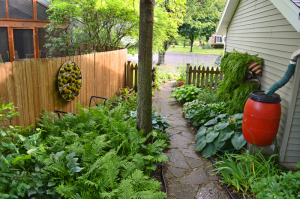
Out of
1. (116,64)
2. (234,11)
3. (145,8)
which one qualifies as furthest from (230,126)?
(234,11)

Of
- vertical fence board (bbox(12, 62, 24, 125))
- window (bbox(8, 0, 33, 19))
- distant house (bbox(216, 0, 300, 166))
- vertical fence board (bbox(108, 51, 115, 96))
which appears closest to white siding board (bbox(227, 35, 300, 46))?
distant house (bbox(216, 0, 300, 166))

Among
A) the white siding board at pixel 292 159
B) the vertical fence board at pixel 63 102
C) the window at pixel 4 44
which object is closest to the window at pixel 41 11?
the window at pixel 4 44

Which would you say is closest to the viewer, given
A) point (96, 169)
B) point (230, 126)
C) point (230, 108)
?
point (96, 169)

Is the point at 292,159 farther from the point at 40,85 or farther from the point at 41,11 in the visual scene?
the point at 41,11

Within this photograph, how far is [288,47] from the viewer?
3.85 metres

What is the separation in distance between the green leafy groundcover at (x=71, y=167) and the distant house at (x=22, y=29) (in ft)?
25.3

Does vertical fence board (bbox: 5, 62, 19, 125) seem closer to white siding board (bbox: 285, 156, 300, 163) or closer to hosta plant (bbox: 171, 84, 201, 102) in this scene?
white siding board (bbox: 285, 156, 300, 163)

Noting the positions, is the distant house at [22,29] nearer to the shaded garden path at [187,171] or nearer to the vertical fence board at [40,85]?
the vertical fence board at [40,85]

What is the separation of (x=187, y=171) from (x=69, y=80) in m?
2.76

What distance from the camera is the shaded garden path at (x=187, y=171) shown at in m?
3.19

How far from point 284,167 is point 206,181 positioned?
1.35m

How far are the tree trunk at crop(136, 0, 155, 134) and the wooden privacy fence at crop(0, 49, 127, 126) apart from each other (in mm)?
1541

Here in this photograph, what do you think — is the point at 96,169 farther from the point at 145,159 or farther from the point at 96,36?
the point at 96,36

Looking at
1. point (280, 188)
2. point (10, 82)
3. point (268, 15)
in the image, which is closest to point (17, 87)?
point (10, 82)
